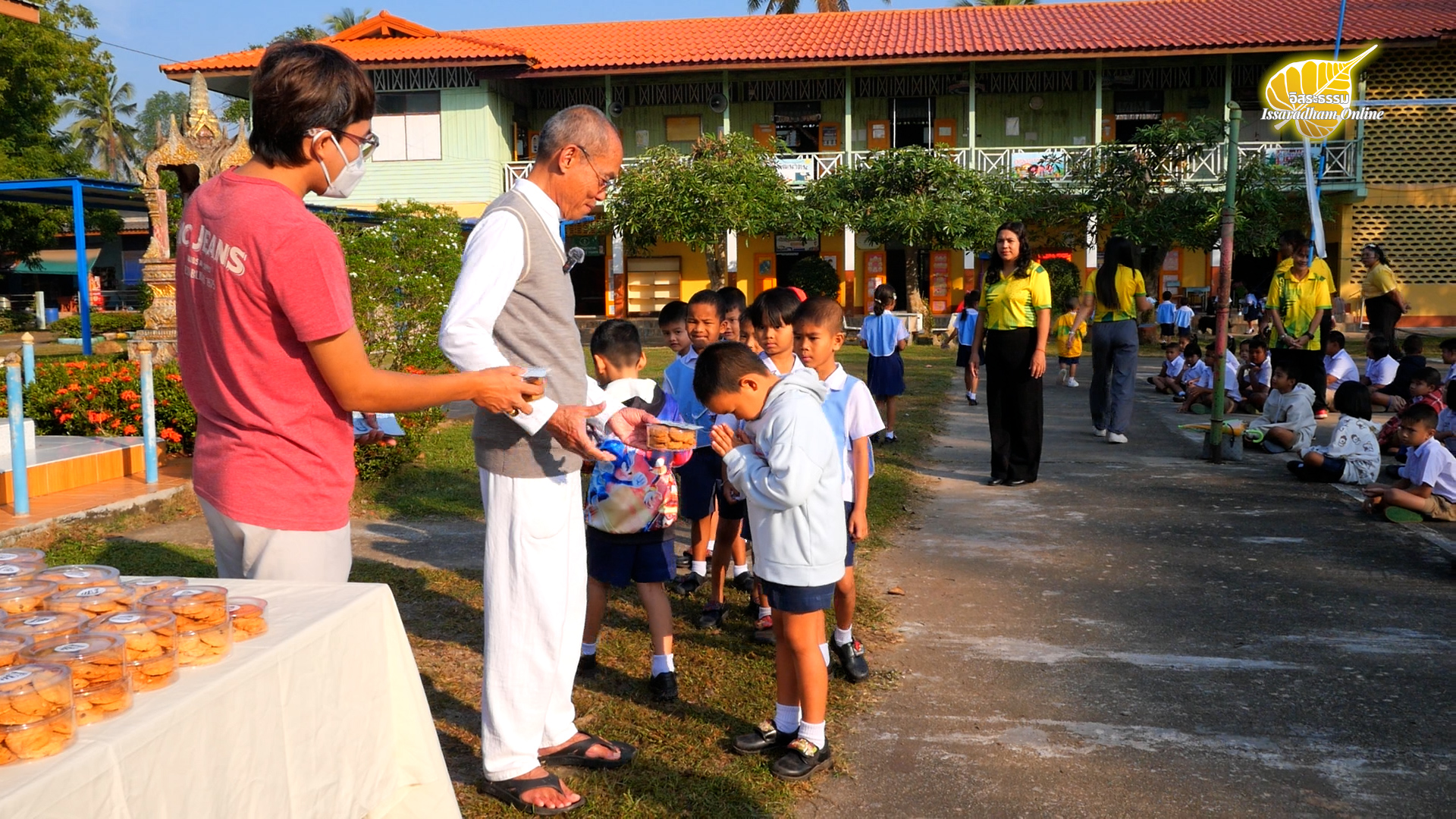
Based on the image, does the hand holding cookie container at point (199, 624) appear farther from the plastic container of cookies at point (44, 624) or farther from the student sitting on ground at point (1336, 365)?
the student sitting on ground at point (1336, 365)

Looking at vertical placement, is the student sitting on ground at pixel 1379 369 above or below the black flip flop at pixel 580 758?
above

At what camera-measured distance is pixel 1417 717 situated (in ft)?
12.7

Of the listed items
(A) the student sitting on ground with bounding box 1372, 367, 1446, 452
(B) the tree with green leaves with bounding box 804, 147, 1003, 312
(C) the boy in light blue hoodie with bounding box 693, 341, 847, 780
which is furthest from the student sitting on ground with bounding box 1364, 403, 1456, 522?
(B) the tree with green leaves with bounding box 804, 147, 1003, 312

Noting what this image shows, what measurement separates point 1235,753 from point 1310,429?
6.08 m

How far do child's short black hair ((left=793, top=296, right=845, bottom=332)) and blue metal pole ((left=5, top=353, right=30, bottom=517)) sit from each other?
4.31 meters

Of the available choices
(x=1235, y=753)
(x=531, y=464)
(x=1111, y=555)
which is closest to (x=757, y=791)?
(x=531, y=464)

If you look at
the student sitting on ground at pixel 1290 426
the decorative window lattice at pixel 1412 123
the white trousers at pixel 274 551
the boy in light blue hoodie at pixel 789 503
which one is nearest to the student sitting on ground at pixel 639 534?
the boy in light blue hoodie at pixel 789 503

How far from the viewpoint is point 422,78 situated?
1093 inches

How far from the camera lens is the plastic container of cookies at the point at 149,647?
1891 mm

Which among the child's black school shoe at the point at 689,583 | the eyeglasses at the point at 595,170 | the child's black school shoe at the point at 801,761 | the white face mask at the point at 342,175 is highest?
the eyeglasses at the point at 595,170

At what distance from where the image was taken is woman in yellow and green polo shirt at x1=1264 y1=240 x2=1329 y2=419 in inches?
403

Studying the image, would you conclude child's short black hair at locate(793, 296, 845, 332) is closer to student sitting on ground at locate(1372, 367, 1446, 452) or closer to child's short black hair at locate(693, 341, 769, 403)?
child's short black hair at locate(693, 341, 769, 403)

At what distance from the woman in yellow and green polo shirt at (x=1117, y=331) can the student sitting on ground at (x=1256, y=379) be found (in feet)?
8.23

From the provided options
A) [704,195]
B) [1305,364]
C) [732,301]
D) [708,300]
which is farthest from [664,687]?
[704,195]
